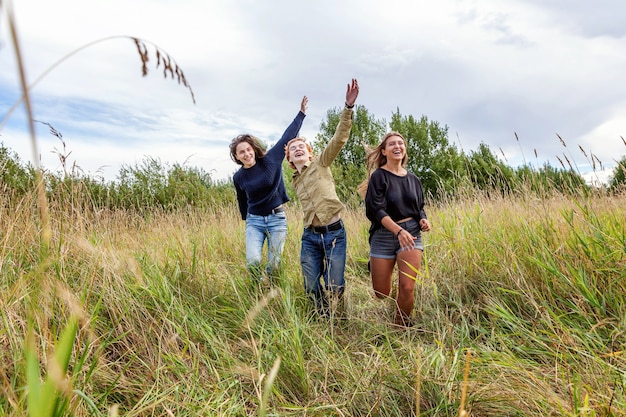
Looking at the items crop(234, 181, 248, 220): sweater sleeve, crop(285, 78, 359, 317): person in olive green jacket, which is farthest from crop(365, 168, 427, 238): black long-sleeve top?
crop(234, 181, 248, 220): sweater sleeve

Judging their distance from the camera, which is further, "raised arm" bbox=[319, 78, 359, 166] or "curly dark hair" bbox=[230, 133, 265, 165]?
"curly dark hair" bbox=[230, 133, 265, 165]

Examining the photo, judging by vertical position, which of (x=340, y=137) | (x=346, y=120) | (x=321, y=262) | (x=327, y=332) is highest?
(x=346, y=120)

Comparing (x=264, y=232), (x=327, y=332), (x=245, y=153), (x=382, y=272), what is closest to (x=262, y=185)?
(x=245, y=153)

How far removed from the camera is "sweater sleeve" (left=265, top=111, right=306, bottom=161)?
4.54 m

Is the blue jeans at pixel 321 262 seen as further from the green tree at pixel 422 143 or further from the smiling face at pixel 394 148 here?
the green tree at pixel 422 143

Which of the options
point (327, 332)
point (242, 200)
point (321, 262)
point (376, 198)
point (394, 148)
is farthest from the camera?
point (242, 200)

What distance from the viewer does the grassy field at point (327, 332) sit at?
2150 mm

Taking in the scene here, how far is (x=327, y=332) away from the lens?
3.46 meters

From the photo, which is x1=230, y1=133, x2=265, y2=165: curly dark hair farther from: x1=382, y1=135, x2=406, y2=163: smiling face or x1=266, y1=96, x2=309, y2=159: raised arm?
x1=382, y1=135, x2=406, y2=163: smiling face

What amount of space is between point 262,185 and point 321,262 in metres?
1.05

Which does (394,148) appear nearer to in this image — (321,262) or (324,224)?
(324,224)

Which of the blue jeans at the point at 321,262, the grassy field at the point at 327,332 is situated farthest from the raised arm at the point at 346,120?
the grassy field at the point at 327,332

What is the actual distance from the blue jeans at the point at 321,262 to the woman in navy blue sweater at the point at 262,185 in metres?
0.48

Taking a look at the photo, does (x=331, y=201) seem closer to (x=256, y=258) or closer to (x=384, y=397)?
(x=256, y=258)
